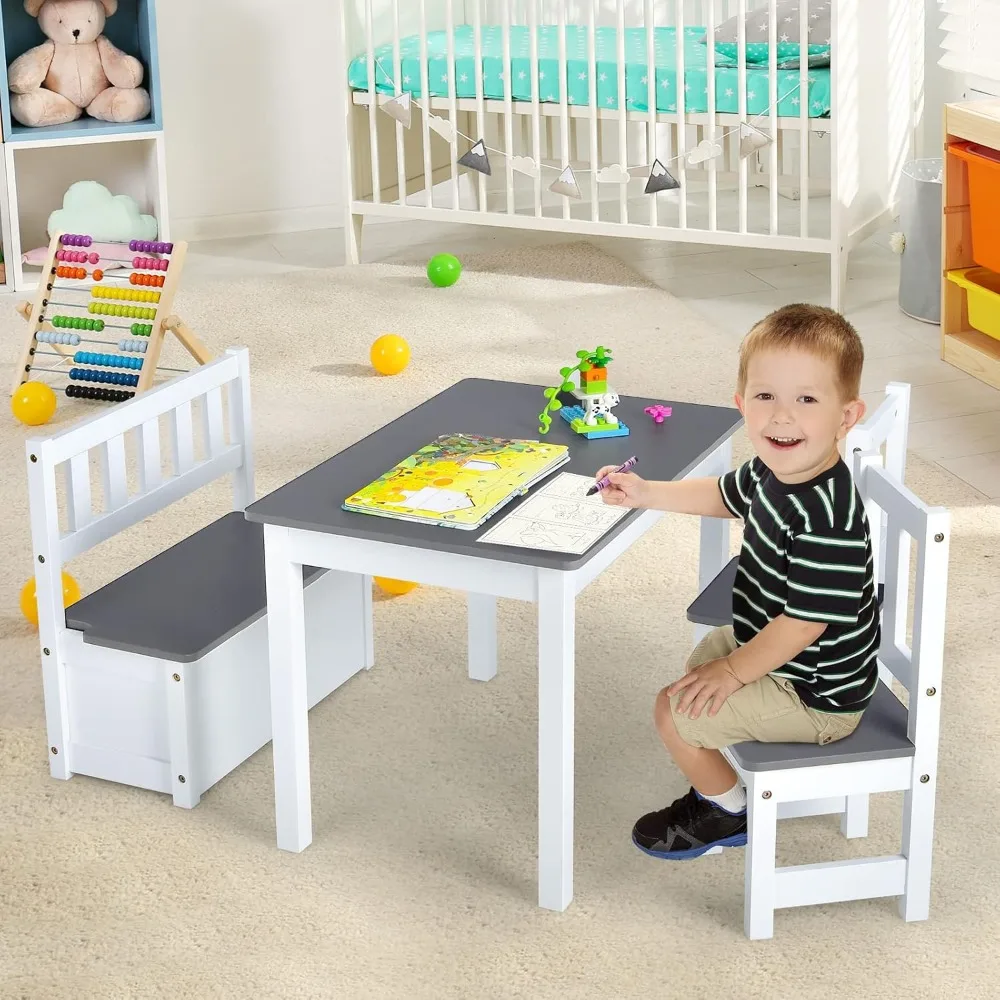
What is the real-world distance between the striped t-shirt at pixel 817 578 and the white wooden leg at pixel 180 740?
0.64m

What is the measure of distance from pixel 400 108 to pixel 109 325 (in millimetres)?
1157

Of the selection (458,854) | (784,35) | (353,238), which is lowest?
(458,854)

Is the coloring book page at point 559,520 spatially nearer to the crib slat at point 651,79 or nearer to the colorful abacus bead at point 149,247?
the colorful abacus bead at point 149,247

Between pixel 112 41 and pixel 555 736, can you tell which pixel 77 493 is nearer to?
pixel 555 736

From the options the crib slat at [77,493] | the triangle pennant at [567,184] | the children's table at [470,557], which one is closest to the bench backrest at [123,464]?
the crib slat at [77,493]

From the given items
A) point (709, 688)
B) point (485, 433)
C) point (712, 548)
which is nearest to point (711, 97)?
point (712, 548)

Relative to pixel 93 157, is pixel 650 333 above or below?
below

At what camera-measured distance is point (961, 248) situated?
3.28 m

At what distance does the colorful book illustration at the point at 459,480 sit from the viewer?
161 cm

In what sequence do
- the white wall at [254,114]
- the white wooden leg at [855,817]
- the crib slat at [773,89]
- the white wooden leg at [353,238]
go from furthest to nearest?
the white wall at [254,114], the white wooden leg at [353,238], the crib slat at [773,89], the white wooden leg at [855,817]

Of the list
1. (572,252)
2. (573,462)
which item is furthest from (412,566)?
(572,252)

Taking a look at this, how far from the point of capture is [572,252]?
4.26 meters

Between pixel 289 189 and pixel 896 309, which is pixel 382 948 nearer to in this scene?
pixel 896 309

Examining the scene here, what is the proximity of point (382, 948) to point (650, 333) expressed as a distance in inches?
87.0
